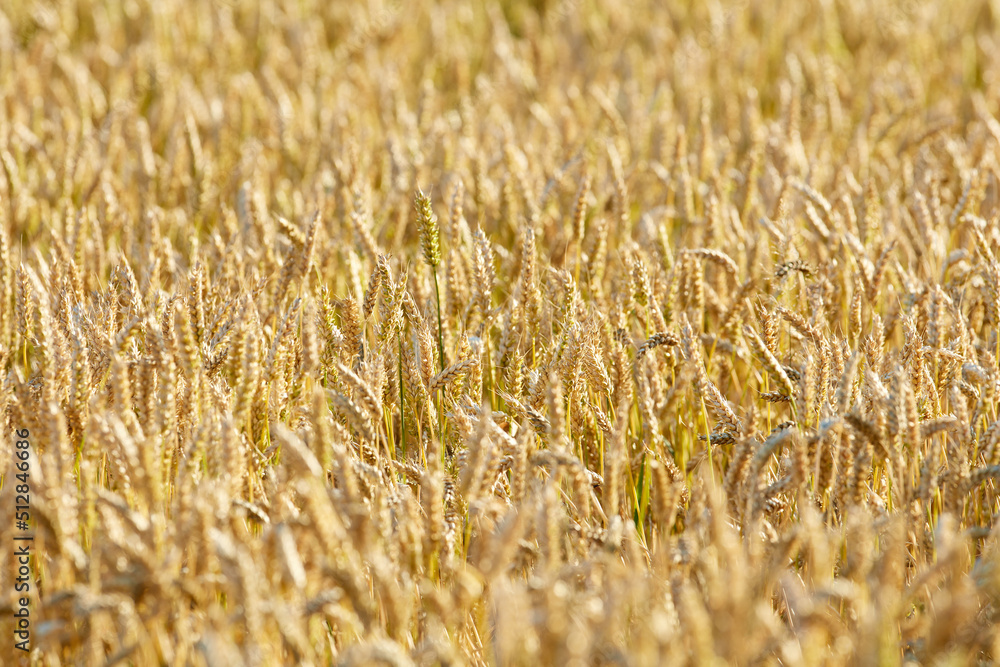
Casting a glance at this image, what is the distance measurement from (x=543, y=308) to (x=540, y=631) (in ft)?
3.91

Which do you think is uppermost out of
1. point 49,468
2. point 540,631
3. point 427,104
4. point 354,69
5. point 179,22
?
point 179,22

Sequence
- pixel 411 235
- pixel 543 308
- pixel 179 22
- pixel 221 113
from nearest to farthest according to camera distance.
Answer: pixel 543 308 < pixel 411 235 < pixel 221 113 < pixel 179 22

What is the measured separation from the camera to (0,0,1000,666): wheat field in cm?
122

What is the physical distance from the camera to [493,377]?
210 centimetres

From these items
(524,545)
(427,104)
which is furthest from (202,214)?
(524,545)

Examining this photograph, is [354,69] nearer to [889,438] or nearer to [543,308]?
[543,308]

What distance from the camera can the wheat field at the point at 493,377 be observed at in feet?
4.00

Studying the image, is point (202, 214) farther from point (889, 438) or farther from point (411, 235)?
point (889, 438)

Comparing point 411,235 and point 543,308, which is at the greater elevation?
point 411,235

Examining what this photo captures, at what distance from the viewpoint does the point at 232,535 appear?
142 cm

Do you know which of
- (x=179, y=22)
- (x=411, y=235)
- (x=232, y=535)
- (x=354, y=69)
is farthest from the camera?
(x=179, y=22)

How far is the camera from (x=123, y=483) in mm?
1455

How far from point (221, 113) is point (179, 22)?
165 centimetres

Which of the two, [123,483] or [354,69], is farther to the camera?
[354,69]
